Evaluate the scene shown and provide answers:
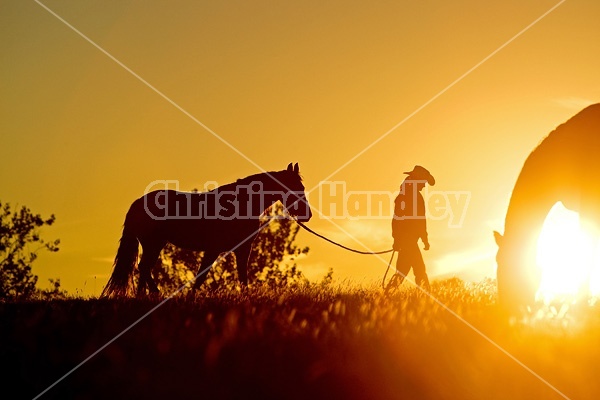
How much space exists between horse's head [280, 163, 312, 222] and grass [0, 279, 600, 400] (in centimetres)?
643

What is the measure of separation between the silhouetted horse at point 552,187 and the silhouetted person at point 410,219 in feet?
14.7

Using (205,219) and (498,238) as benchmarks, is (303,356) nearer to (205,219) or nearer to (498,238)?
(498,238)

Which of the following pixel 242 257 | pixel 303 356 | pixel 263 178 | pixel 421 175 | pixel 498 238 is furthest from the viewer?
pixel 263 178

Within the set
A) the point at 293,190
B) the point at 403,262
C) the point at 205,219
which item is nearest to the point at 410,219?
the point at 403,262

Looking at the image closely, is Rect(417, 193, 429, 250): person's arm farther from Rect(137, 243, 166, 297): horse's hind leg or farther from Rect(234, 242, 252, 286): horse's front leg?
Rect(137, 243, 166, 297): horse's hind leg

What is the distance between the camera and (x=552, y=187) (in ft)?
27.5

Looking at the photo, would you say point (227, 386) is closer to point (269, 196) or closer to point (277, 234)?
point (269, 196)

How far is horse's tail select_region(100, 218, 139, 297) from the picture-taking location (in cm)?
1261

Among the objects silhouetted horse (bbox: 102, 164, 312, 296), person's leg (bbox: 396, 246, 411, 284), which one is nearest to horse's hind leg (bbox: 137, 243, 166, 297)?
silhouetted horse (bbox: 102, 164, 312, 296)

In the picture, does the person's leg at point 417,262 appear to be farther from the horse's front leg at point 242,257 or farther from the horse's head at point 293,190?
the horse's front leg at point 242,257

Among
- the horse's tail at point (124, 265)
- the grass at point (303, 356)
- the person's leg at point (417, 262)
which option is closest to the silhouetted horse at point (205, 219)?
the horse's tail at point (124, 265)

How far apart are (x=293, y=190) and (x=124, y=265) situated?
3.91m

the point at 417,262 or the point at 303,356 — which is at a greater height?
the point at 417,262

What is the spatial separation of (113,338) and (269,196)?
811 centimetres
